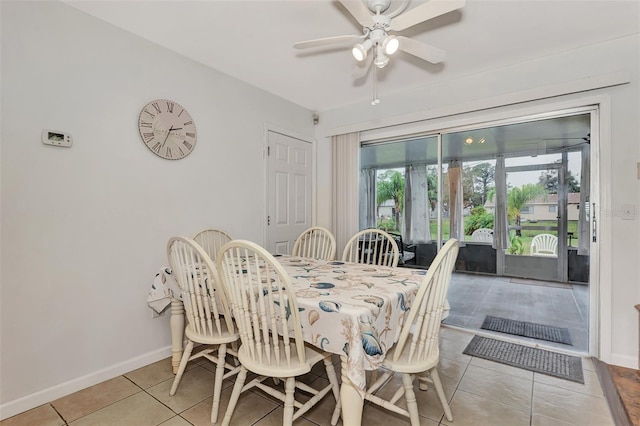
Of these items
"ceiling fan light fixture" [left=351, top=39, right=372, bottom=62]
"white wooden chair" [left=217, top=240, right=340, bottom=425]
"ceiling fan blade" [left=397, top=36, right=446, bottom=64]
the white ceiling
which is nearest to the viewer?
"white wooden chair" [left=217, top=240, right=340, bottom=425]

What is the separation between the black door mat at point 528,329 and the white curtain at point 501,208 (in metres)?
0.73

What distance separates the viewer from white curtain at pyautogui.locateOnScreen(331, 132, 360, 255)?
143 inches

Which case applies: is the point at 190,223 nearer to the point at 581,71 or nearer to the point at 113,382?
the point at 113,382

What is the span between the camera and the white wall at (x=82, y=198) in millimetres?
1799

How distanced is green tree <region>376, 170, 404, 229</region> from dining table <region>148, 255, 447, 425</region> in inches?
67.6

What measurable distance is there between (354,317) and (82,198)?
6.36ft

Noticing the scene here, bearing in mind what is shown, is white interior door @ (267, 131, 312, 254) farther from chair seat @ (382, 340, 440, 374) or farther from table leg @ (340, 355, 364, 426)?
table leg @ (340, 355, 364, 426)

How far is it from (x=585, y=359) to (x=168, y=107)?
3791 mm

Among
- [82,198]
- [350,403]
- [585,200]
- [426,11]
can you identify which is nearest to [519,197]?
[585,200]

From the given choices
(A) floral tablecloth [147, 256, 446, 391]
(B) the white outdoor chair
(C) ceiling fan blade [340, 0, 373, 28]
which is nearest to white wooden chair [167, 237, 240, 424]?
(A) floral tablecloth [147, 256, 446, 391]

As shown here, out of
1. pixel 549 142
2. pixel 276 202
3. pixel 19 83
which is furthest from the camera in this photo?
pixel 276 202

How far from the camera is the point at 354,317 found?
1.22m

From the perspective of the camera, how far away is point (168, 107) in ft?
8.16

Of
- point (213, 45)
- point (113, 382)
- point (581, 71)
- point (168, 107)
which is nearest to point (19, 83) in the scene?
point (168, 107)
